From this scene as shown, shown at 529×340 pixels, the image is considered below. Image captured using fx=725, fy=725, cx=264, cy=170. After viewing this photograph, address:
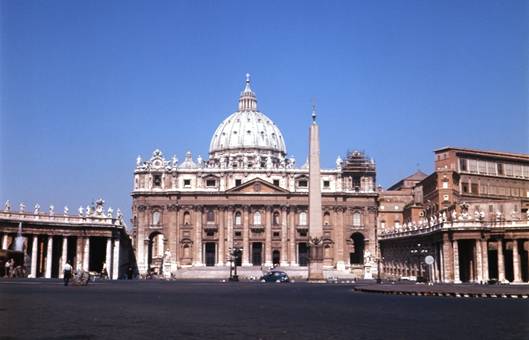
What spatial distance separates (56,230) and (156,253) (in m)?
36.6

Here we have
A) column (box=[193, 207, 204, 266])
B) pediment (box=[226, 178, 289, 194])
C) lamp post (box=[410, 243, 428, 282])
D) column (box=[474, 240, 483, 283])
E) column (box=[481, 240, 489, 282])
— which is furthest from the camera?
pediment (box=[226, 178, 289, 194])

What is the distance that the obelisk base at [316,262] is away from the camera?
56344 mm

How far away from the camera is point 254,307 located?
24297 mm

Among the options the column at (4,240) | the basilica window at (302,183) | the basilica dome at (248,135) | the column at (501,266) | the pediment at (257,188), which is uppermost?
the basilica dome at (248,135)

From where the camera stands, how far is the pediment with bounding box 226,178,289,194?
109 m

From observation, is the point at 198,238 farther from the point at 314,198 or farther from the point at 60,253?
the point at 314,198

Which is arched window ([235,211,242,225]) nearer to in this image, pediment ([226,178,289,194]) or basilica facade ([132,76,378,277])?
basilica facade ([132,76,378,277])

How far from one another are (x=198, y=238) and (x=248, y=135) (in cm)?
3400

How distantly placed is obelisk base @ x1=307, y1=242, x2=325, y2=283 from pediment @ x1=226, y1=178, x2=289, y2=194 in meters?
47.9

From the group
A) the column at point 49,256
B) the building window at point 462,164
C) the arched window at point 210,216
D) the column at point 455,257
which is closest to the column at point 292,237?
the arched window at point 210,216

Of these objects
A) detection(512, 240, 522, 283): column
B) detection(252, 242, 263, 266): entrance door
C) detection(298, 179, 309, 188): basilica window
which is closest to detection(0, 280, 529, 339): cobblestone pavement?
detection(512, 240, 522, 283): column

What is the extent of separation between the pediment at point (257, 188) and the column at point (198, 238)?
5805 millimetres

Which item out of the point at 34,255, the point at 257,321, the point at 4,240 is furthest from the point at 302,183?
the point at 257,321

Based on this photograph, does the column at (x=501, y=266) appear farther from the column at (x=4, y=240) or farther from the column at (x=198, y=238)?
the column at (x=198, y=238)
